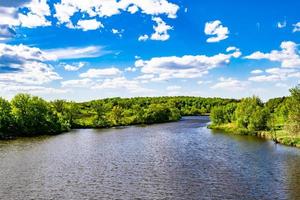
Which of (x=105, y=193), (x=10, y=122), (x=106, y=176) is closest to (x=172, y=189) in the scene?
(x=105, y=193)

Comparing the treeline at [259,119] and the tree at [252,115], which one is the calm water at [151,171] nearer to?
the treeline at [259,119]

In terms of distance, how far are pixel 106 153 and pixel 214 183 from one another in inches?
1234

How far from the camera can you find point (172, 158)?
67.1 meters

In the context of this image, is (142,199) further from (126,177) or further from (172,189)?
(126,177)

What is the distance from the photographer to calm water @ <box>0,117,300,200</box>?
43.7 meters

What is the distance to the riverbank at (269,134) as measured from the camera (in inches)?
3188

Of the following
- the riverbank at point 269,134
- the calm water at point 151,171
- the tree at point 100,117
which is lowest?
the calm water at point 151,171

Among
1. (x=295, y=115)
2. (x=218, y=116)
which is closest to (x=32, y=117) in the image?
(x=218, y=116)

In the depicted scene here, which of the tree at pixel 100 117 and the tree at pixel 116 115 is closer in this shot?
the tree at pixel 100 117

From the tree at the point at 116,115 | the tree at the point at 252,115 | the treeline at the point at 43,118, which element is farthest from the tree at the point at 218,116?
the tree at the point at 116,115

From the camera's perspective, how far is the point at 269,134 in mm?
96375

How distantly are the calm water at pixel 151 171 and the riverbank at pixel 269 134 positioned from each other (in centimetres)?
346

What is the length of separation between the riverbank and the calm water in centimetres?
346

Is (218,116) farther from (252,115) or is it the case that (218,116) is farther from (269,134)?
(269,134)
